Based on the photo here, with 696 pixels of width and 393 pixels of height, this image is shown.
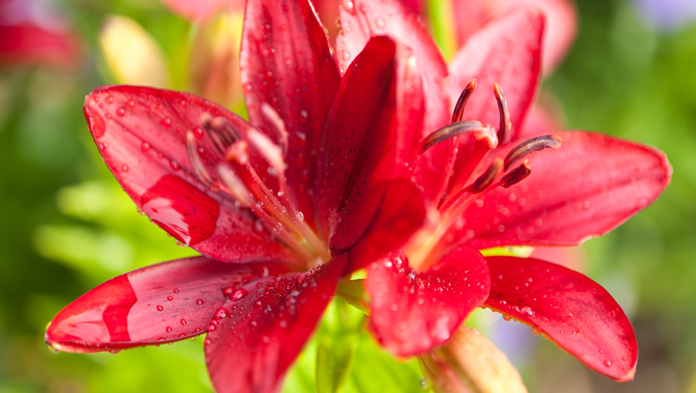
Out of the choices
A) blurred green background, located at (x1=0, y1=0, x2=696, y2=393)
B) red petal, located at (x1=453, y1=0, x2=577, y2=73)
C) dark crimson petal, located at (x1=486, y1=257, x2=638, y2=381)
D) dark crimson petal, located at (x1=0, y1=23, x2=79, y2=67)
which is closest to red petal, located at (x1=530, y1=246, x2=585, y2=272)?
blurred green background, located at (x1=0, y1=0, x2=696, y2=393)

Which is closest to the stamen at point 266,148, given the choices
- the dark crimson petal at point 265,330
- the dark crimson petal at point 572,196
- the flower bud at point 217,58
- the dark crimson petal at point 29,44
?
the dark crimson petal at point 265,330

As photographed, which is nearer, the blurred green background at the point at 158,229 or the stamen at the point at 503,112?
the stamen at the point at 503,112

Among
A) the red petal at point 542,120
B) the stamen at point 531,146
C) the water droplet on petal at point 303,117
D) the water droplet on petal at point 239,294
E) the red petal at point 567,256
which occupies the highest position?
the water droplet on petal at point 303,117

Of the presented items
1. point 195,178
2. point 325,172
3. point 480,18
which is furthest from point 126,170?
point 480,18

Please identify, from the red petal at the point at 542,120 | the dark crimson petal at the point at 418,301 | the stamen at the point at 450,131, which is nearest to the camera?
the dark crimson petal at the point at 418,301

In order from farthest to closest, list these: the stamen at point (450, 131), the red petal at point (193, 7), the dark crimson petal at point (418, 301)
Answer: the red petal at point (193, 7), the stamen at point (450, 131), the dark crimson petal at point (418, 301)

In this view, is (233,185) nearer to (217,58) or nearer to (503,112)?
(503,112)

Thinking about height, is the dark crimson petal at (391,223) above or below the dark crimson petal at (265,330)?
above

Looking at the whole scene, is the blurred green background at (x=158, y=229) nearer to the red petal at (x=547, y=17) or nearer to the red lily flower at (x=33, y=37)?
the red lily flower at (x=33, y=37)
